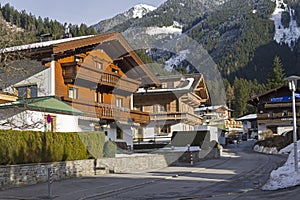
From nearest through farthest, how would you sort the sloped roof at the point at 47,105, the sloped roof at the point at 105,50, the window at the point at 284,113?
the sloped roof at the point at 47,105 → the sloped roof at the point at 105,50 → the window at the point at 284,113

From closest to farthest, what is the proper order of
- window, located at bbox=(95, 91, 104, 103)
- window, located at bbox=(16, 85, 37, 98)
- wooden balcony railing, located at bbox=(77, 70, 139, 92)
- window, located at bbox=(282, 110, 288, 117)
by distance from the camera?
window, located at bbox=(16, 85, 37, 98), wooden balcony railing, located at bbox=(77, 70, 139, 92), window, located at bbox=(95, 91, 104, 103), window, located at bbox=(282, 110, 288, 117)

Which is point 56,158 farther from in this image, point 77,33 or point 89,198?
point 77,33

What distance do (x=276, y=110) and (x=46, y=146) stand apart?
54227mm

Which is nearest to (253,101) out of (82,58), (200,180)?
(82,58)

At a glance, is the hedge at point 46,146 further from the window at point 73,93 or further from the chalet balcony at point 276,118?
the chalet balcony at point 276,118

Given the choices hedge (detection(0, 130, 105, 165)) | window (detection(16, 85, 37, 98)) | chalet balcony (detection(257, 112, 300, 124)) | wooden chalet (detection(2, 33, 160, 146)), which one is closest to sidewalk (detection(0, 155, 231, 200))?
hedge (detection(0, 130, 105, 165))

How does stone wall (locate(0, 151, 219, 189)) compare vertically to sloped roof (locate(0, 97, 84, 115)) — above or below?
below

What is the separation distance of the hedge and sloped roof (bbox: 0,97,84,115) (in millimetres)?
3343

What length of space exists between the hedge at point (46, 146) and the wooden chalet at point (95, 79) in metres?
5.22

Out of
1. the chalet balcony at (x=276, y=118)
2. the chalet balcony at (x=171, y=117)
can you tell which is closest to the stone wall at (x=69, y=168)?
the chalet balcony at (x=171, y=117)

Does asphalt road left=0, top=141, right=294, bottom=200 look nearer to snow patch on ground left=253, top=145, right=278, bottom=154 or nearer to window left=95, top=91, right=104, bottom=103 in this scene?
window left=95, top=91, right=104, bottom=103

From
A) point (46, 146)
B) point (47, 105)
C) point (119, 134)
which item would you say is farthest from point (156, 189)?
point (119, 134)

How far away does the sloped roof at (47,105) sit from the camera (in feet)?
77.8

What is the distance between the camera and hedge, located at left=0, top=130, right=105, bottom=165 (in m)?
17.4
